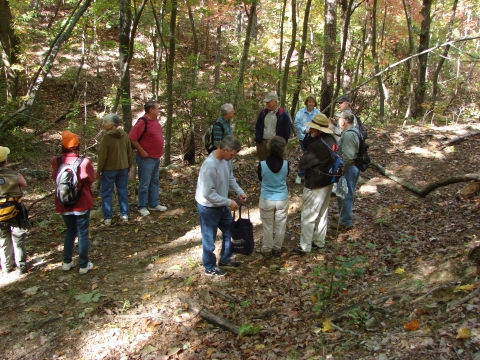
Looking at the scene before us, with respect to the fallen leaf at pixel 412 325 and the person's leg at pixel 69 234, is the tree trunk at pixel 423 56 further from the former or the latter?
the person's leg at pixel 69 234

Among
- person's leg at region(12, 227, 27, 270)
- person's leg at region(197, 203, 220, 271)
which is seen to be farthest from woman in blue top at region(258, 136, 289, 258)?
person's leg at region(12, 227, 27, 270)

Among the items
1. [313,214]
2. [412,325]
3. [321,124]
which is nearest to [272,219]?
[313,214]

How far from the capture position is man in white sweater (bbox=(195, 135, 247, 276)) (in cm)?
455

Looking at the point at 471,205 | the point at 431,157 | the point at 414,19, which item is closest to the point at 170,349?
the point at 471,205

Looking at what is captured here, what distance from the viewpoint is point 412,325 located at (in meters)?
3.52

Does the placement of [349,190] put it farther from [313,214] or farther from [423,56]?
[423,56]

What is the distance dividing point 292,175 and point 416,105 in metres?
9.78

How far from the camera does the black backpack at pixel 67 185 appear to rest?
187 inches

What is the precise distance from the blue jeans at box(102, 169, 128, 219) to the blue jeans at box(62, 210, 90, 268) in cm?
158

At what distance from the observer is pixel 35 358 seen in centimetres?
373

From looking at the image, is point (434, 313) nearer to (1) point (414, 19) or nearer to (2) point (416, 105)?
(2) point (416, 105)

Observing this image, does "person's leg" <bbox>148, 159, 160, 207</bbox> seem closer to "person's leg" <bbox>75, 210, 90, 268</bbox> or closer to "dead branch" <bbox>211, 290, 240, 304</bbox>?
"person's leg" <bbox>75, 210, 90, 268</bbox>

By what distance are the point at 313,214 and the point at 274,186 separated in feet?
2.80

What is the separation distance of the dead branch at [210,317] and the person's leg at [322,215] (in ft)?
7.52
